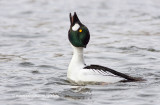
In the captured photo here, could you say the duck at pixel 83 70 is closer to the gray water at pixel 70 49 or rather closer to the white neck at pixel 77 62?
the white neck at pixel 77 62

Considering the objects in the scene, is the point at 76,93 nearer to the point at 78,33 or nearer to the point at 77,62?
the point at 77,62

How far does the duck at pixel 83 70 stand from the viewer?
39.3ft

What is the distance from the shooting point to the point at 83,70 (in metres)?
12.1

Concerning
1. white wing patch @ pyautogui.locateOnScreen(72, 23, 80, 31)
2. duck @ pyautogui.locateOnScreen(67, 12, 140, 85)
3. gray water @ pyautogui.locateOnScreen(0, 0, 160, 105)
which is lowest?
gray water @ pyautogui.locateOnScreen(0, 0, 160, 105)

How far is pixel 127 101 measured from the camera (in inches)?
424

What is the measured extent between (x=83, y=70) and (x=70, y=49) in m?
5.00

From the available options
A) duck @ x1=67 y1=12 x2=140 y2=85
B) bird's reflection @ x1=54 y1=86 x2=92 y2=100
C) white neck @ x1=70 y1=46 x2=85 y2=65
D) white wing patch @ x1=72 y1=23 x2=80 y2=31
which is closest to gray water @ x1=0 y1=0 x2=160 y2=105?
bird's reflection @ x1=54 y1=86 x2=92 y2=100


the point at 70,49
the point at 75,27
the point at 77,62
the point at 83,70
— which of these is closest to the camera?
the point at 83,70

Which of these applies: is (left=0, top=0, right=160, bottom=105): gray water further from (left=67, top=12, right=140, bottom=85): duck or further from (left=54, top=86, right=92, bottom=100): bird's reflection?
(left=67, top=12, right=140, bottom=85): duck

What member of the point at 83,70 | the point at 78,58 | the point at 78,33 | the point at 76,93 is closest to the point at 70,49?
the point at 78,58

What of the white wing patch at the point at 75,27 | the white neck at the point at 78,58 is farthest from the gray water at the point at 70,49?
the white wing patch at the point at 75,27

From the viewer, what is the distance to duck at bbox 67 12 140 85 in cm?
1198

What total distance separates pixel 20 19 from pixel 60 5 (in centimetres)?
299

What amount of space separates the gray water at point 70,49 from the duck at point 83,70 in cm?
15
